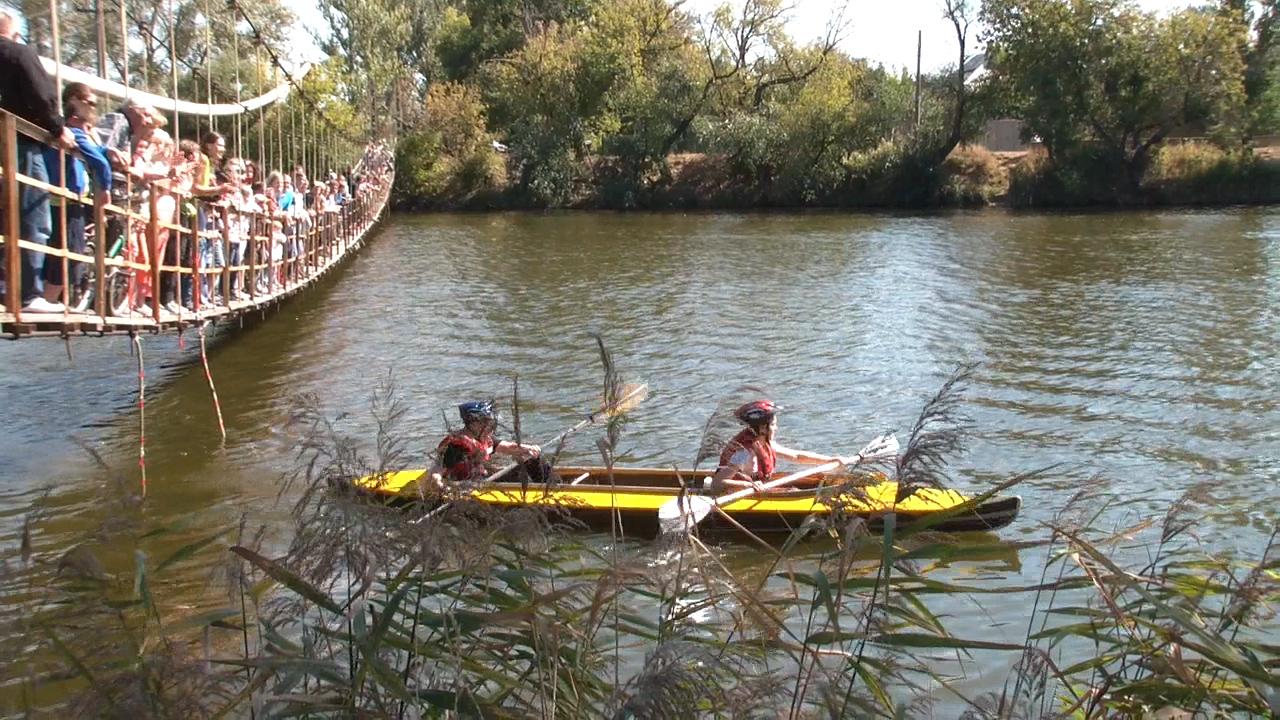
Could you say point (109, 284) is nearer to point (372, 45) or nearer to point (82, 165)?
point (82, 165)

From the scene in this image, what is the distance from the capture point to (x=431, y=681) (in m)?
3.69

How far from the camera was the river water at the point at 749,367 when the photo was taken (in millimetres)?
10148

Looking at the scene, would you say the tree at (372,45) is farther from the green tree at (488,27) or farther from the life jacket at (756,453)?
the life jacket at (756,453)

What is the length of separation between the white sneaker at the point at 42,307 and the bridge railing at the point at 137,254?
0.9 inches

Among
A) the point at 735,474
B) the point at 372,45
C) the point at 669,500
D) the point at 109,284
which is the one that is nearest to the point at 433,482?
the point at 669,500

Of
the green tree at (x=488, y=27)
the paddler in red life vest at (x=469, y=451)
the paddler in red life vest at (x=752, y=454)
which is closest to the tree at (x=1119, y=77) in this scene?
the green tree at (x=488, y=27)

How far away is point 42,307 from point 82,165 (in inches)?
41.7

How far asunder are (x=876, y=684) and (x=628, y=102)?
47.7m

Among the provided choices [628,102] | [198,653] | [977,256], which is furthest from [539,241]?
[198,653]

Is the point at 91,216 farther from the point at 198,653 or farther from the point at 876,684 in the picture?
the point at 876,684

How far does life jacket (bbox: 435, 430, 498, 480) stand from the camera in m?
4.34

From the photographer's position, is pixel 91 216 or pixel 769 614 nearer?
pixel 769 614

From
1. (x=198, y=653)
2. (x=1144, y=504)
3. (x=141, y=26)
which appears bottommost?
(x=1144, y=504)

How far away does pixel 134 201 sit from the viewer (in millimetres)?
9359
